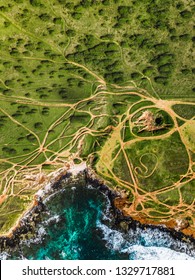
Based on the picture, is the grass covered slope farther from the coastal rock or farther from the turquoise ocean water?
the turquoise ocean water

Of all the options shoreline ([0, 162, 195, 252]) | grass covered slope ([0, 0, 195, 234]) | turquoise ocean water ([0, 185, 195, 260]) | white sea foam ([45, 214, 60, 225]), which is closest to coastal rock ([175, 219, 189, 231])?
shoreline ([0, 162, 195, 252])

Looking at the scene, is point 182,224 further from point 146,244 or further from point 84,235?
point 84,235

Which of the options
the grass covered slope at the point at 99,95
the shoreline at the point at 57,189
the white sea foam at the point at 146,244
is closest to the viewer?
the white sea foam at the point at 146,244

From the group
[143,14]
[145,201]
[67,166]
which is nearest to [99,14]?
[143,14]

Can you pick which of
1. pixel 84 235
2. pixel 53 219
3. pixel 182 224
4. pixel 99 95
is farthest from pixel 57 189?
pixel 182 224

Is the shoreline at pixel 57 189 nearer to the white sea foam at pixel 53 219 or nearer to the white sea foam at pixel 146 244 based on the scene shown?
the white sea foam at pixel 146 244

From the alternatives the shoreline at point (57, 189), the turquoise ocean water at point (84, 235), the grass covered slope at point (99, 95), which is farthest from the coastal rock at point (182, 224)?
the turquoise ocean water at point (84, 235)

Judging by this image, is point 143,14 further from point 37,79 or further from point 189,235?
point 189,235

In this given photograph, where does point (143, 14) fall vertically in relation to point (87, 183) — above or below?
above
